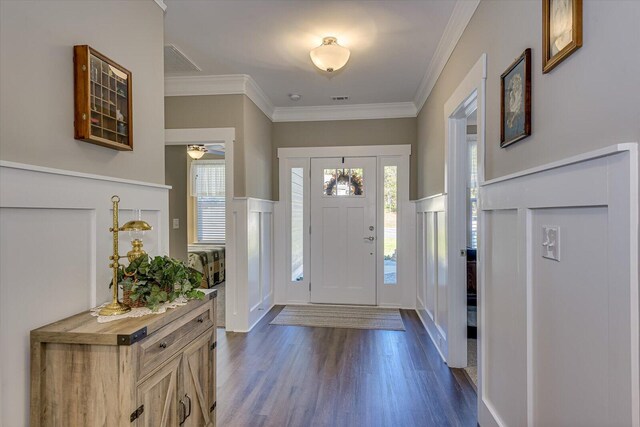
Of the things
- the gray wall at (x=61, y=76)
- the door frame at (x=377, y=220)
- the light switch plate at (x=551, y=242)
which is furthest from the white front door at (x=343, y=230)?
the light switch plate at (x=551, y=242)

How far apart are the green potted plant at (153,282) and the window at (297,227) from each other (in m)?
3.06

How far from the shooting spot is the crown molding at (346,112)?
439cm

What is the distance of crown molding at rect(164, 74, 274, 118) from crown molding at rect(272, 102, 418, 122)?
892 mm

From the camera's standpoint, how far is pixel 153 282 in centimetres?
149

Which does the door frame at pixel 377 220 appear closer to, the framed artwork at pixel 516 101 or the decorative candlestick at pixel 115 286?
the framed artwork at pixel 516 101

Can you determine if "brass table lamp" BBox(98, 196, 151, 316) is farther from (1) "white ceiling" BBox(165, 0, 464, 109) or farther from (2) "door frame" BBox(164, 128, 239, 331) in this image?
(2) "door frame" BBox(164, 128, 239, 331)

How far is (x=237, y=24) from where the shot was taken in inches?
98.6

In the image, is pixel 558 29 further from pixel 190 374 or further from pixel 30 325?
pixel 30 325

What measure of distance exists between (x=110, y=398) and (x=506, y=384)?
1.69 meters

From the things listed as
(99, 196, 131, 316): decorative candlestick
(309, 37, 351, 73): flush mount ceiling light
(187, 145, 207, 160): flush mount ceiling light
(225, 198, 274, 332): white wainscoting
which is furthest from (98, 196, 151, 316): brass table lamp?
(187, 145, 207, 160): flush mount ceiling light

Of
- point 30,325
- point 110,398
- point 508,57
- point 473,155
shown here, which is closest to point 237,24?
point 508,57

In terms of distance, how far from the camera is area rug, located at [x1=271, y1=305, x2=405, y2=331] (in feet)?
12.4

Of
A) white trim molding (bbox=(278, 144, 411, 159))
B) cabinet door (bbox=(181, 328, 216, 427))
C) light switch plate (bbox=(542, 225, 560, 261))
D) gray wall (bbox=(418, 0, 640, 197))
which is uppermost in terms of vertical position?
white trim molding (bbox=(278, 144, 411, 159))

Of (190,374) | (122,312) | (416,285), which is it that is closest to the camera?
(122,312)
